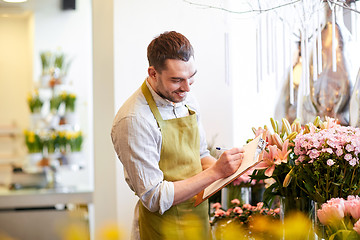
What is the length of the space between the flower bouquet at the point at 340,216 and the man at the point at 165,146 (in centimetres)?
40

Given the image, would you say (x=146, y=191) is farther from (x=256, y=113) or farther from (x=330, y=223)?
(x=256, y=113)

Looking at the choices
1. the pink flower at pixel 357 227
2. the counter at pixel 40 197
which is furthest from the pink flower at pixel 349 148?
the counter at pixel 40 197

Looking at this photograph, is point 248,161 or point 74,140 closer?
point 248,161

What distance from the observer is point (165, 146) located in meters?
1.98

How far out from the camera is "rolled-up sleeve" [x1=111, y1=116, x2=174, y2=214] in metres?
1.83

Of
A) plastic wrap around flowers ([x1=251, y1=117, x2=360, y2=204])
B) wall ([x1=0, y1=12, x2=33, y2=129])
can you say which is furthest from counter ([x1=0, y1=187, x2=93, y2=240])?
plastic wrap around flowers ([x1=251, y1=117, x2=360, y2=204])

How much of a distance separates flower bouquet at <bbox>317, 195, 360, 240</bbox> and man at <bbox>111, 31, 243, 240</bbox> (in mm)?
397

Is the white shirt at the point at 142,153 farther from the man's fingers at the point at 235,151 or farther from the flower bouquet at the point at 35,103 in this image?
the flower bouquet at the point at 35,103

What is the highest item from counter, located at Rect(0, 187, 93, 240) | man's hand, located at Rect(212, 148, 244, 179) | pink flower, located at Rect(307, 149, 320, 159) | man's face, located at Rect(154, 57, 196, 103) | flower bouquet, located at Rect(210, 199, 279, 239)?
man's face, located at Rect(154, 57, 196, 103)

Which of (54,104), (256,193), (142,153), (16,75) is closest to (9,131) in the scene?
(16,75)

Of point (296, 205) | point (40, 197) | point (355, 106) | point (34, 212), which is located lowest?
point (34, 212)

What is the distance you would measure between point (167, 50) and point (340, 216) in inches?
30.7

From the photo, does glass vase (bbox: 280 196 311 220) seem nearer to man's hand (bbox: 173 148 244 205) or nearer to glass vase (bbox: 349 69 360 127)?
man's hand (bbox: 173 148 244 205)

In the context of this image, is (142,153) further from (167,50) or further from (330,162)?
(330,162)
